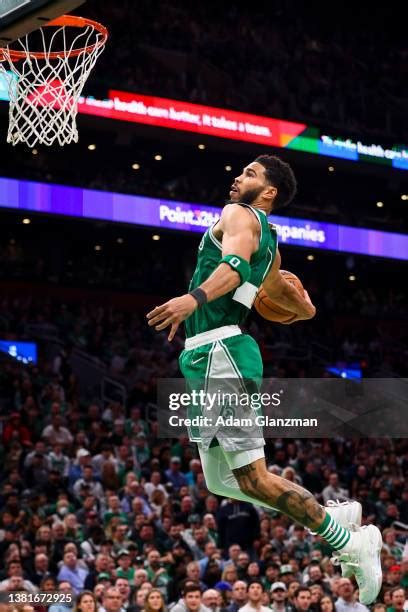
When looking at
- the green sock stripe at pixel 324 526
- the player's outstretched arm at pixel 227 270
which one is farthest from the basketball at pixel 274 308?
the green sock stripe at pixel 324 526

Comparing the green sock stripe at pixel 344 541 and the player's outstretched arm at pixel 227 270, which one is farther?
the green sock stripe at pixel 344 541

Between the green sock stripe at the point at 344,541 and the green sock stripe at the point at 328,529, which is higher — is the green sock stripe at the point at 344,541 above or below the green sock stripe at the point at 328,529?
below

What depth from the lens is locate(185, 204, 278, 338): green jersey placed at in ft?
21.2

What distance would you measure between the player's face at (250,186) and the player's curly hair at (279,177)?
1.4 inches

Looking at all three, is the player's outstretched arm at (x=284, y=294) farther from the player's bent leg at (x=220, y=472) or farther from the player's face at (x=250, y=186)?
the player's bent leg at (x=220, y=472)

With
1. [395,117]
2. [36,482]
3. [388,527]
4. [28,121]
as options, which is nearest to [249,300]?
[28,121]

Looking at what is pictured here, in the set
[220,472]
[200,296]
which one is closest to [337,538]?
[220,472]

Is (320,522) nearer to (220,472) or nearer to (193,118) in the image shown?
(220,472)

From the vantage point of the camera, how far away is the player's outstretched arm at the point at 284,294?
22.4 feet

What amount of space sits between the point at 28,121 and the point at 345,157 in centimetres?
1811

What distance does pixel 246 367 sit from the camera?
21.2ft

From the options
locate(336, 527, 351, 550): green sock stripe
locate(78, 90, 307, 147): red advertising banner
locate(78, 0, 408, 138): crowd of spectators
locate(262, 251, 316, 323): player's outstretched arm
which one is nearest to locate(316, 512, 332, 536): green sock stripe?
locate(336, 527, 351, 550): green sock stripe

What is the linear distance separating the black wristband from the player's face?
91cm

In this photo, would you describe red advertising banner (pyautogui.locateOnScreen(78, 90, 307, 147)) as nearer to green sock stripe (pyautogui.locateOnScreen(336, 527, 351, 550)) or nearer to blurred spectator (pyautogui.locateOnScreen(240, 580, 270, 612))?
blurred spectator (pyautogui.locateOnScreen(240, 580, 270, 612))
